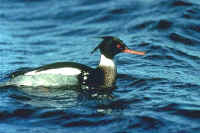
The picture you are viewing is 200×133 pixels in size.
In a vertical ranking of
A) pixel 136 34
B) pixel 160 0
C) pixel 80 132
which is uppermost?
pixel 160 0

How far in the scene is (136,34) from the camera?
1462 centimetres

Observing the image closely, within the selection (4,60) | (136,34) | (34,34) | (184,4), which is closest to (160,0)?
(184,4)

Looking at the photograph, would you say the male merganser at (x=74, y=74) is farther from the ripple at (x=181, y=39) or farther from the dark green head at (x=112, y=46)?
the ripple at (x=181, y=39)

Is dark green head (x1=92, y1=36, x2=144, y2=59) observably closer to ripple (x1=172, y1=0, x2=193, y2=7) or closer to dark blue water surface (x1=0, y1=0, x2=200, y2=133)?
dark blue water surface (x1=0, y1=0, x2=200, y2=133)

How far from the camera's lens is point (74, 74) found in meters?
9.16

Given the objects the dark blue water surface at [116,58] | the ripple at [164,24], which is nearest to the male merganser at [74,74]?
the dark blue water surface at [116,58]

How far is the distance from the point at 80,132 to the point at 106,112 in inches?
36.6

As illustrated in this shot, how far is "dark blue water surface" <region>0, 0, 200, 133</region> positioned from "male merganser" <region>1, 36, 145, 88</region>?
224mm

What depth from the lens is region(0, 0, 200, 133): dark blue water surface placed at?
741cm

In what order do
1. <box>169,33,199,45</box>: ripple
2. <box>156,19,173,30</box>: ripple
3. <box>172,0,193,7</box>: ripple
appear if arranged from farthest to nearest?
<box>172,0,193,7</box>: ripple
<box>156,19,173,30</box>: ripple
<box>169,33,199,45</box>: ripple

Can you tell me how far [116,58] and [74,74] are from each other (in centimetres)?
331

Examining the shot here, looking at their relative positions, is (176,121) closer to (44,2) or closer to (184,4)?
(184,4)

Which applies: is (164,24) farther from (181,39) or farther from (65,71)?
(65,71)

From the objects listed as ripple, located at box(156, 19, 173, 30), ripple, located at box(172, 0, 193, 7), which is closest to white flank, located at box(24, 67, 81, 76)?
ripple, located at box(156, 19, 173, 30)
